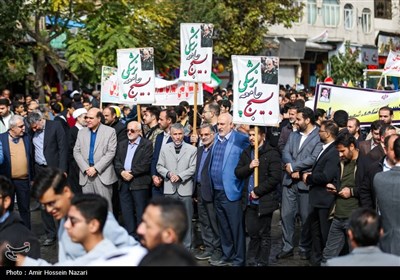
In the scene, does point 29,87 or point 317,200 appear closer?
point 317,200

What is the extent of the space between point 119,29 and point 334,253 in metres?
13.7

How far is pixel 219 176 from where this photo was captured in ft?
33.1

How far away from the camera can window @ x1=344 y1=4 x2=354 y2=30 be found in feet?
163

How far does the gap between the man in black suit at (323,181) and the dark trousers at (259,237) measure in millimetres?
597

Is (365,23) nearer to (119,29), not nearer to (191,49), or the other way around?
(119,29)

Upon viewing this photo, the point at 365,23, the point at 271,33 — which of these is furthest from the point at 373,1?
the point at 271,33

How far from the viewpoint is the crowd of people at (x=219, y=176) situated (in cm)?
748

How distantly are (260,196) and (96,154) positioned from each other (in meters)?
2.77

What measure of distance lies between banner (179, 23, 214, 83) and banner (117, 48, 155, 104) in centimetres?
59

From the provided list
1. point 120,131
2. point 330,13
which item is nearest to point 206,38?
point 120,131

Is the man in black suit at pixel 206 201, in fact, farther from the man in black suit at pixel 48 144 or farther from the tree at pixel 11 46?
the tree at pixel 11 46

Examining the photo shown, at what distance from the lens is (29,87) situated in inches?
1188

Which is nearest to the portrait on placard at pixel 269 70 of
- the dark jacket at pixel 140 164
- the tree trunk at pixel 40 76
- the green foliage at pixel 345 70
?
the dark jacket at pixel 140 164

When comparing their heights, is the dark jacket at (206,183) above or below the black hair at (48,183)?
below
